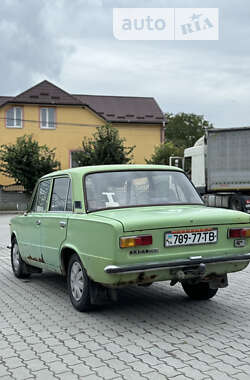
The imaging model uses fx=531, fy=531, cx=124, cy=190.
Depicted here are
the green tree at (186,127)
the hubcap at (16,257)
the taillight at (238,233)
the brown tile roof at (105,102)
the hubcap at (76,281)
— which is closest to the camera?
the taillight at (238,233)

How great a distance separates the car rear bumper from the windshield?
992 millimetres

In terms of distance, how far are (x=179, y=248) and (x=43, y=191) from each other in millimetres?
2881

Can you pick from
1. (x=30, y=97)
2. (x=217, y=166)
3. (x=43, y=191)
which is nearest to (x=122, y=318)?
(x=43, y=191)

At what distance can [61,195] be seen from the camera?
6.88 m

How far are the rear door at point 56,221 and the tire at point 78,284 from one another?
365 millimetres

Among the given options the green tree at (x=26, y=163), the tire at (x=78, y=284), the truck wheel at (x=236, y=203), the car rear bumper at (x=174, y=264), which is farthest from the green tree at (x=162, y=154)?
the car rear bumper at (x=174, y=264)

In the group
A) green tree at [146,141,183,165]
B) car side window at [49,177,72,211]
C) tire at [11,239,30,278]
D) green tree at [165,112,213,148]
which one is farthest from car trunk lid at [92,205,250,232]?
green tree at [165,112,213,148]

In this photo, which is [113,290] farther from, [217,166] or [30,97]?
[30,97]

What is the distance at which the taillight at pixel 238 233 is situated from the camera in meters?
5.72

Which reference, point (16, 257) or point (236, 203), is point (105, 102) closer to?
point (236, 203)

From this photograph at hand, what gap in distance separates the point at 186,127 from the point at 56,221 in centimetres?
6902

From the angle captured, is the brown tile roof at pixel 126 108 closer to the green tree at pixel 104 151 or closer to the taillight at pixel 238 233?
the green tree at pixel 104 151

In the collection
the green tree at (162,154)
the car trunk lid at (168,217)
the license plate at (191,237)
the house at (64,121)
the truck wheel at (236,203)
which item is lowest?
the truck wheel at (236,203)

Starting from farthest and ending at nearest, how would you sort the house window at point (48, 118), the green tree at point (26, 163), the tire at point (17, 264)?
the house window at point (48, 118) < the green tree at point (26, 163) < the tire at point (17, 264)
